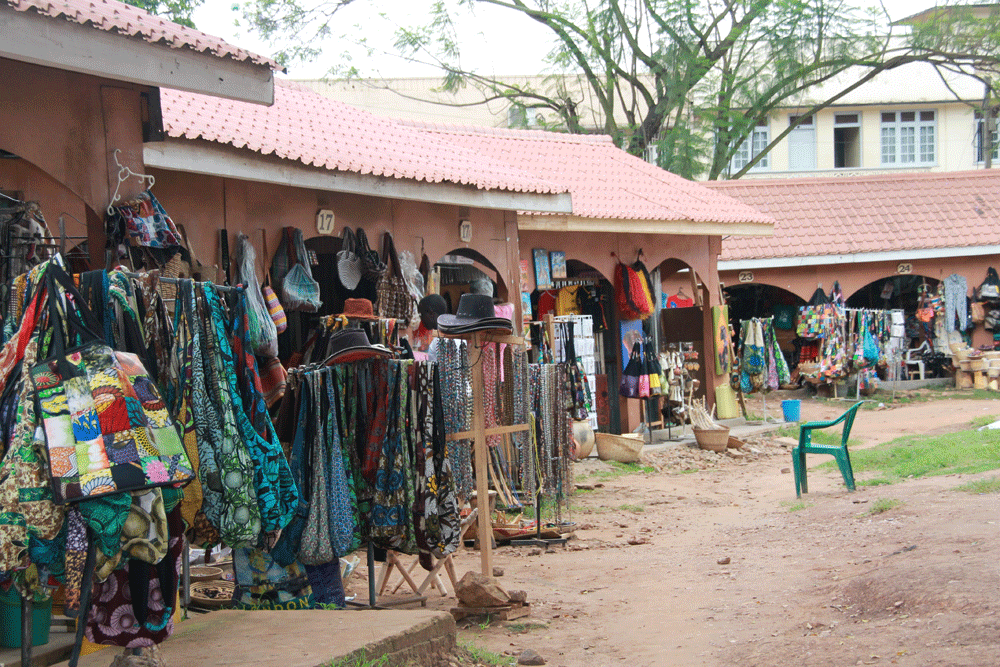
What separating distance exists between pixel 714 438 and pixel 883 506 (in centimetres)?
578

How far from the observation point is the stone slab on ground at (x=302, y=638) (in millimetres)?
4336

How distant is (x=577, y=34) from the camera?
27.6m

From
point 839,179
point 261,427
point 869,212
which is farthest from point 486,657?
point 839,179

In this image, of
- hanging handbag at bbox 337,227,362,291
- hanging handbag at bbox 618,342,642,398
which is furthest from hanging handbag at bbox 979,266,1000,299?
hanging handbag at bbox 337,227,362,291

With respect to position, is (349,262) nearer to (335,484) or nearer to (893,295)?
(335,484)

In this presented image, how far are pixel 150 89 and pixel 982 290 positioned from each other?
Result: 1955 centimetres

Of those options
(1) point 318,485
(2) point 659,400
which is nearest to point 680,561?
(1) point 318,485

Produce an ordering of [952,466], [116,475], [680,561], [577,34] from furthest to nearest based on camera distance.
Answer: [577,34] → [952,466] → [680,561] → [116,475]

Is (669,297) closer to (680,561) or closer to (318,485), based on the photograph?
(680,561)

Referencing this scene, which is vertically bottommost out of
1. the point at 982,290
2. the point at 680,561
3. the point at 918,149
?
the point at 680,561

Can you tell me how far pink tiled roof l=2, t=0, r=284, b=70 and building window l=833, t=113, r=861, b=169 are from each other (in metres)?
27.8

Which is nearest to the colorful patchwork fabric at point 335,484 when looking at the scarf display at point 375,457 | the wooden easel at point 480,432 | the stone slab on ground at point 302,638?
the scarf display at point 375,457

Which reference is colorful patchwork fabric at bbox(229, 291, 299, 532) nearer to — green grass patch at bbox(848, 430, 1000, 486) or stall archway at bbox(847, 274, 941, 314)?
green grass patch at bbox(848, 430, 1000, 486)

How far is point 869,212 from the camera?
21.8 metres
